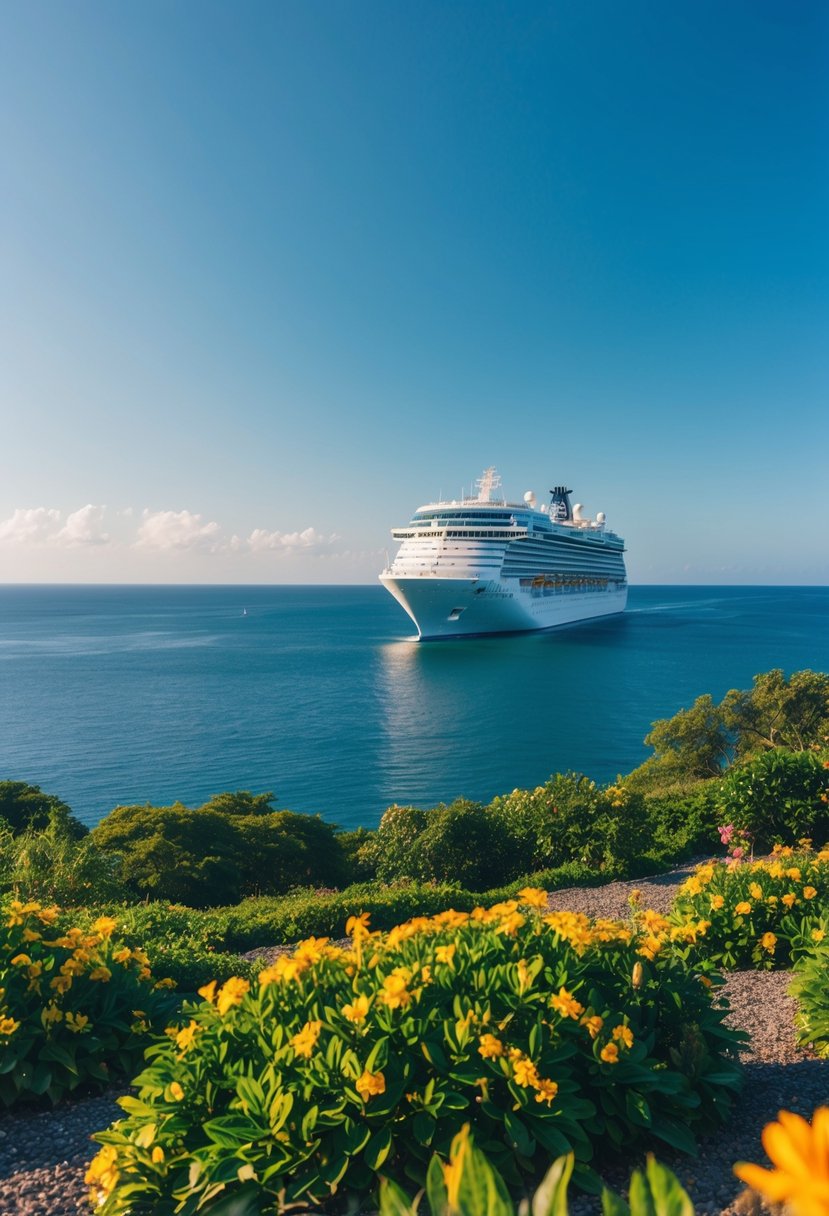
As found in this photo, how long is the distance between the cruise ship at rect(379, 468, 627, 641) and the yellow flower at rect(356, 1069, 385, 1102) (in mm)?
53280

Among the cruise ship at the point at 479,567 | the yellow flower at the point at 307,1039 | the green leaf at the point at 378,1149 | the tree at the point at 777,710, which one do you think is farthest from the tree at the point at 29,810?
the cruise ship at the point at 479,567

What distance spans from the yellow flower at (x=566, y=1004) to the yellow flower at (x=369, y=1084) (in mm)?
923

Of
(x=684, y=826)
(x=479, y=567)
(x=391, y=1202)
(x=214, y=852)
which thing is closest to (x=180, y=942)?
(x=391, y=1202)

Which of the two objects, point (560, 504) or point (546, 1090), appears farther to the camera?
point (560, 504)

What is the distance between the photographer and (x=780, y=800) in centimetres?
1055

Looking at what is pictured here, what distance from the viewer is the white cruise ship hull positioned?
58438 mm

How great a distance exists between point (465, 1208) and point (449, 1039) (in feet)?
6.57

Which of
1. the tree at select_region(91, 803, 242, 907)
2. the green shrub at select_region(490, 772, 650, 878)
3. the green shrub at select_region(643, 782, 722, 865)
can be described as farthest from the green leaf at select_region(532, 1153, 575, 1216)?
the tree at select_region(91, 803, 242, 907)

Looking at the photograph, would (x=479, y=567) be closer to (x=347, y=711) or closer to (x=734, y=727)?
(x=347, y=711)

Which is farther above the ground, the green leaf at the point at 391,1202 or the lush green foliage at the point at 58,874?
the green leaf at the point at 391,1202

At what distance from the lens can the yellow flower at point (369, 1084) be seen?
292 cm

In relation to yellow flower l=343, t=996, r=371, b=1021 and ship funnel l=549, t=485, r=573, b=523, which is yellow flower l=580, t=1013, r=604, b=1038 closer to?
yellow flower l=343, t=996, r=371, b=1021

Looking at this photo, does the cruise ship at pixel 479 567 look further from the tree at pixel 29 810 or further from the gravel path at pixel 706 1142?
the gravel path at pixel 706 1142

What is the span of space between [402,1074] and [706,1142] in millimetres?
1842
